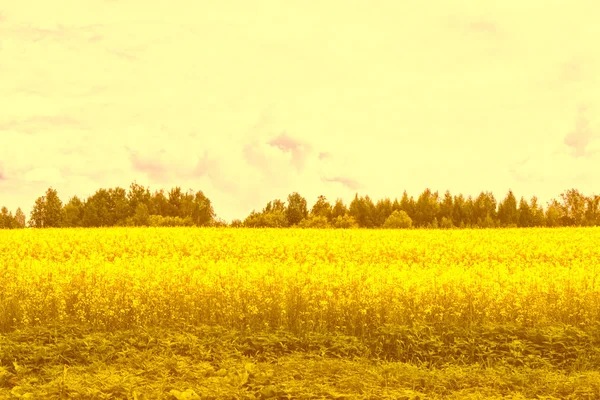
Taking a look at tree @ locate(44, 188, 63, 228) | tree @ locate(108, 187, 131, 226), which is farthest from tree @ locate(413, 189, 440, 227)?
tree @ locate(44, 188, 63, 228)

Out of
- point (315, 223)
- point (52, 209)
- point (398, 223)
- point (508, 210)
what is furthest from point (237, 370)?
A: point (52, 209)

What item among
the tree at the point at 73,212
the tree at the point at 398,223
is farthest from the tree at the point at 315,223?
the tree at the point at 73,212

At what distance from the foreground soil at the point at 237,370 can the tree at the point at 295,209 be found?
51705mm

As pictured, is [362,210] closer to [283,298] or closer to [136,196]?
[136,196]

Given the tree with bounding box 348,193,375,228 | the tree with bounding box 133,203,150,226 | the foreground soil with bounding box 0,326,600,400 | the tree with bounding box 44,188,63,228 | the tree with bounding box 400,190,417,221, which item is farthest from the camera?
the tree with bounding box 44,188,63,228

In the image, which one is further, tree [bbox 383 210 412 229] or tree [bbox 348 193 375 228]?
tree [bbox 348 193 375 228]

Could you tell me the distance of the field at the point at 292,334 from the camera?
30.8 ft

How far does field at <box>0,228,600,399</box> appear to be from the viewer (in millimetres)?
9383

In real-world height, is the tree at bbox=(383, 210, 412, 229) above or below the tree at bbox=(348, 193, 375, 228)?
below

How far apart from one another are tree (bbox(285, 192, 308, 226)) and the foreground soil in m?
51.7

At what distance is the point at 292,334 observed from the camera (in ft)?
40.5

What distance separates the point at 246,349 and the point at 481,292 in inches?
242

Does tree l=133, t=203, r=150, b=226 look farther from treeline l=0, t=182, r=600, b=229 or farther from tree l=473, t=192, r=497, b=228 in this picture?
tree l=473, t=192, r=497, b=228

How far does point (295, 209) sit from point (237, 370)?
58534 mm
